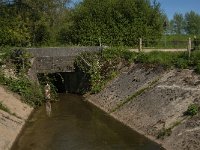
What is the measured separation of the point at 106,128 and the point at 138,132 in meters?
3.01

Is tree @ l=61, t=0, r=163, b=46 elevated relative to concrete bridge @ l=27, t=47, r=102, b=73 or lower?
elevated

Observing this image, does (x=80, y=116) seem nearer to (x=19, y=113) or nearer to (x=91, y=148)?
(x=19, y=113)

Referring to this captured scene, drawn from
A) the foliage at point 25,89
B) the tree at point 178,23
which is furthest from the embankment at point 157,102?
the tree at point 178,23

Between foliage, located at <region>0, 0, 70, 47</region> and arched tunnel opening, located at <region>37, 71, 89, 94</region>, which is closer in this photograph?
arched tunnel opening, located at <region>37, 71, 89, 94</region>

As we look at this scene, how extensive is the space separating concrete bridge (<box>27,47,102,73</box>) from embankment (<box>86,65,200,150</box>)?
21.3 feet

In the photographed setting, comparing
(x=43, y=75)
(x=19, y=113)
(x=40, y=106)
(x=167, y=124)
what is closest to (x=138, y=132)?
(x=167, y=124)

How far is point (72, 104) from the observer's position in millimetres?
41719

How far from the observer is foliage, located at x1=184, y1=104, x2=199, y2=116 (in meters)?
27.2

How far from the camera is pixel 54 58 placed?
46.9 m

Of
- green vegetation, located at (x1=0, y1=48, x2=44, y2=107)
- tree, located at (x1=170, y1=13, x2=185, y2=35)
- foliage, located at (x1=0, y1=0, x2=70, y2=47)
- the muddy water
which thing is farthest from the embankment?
tree, located at (x1=170, y1=13, x2=185, y2=35)

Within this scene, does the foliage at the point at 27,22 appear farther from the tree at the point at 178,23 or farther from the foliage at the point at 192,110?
the tree at the point at 178,23

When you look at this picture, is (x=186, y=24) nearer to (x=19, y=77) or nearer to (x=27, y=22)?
(x=27, y=22)

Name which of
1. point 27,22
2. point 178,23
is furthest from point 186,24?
point 27,22

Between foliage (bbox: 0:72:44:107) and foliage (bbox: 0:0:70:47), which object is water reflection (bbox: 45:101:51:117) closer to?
foliage (bbox: 0:72:44:107)
